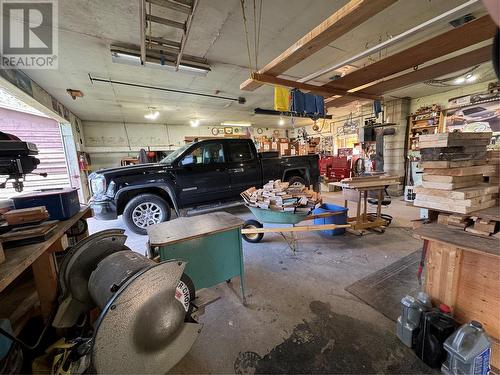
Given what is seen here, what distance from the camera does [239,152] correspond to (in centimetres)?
495

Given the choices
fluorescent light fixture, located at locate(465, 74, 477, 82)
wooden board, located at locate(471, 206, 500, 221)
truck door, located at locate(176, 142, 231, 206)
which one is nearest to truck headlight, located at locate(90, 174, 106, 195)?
truck door, located at locate(176, 142, 231, 206)

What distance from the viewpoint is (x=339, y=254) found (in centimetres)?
308

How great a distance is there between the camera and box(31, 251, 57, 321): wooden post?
52.6 inches

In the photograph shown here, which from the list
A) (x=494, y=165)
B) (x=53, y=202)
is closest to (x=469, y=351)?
(x=494, y=165)

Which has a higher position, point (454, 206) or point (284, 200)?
point (454, 206)

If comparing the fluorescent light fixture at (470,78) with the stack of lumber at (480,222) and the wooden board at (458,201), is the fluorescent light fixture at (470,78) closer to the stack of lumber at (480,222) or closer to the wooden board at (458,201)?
the wooden board at (458,201)

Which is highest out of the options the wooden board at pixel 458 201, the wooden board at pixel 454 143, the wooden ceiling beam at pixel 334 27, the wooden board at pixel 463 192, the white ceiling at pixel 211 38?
the white ceiling at pixel 211 38

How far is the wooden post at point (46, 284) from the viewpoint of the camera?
1.34 metres

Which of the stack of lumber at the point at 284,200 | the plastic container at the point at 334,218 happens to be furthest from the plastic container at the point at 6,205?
the plastic container at the point at 334,218

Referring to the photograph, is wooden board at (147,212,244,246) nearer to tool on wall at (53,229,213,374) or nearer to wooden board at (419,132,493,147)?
tool on wall at (53,229,213,374)

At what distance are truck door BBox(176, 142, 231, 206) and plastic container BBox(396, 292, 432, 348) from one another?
378cm

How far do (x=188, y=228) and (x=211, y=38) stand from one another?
9.57 ft

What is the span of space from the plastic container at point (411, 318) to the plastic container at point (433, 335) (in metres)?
0.05

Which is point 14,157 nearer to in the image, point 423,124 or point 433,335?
point 433,335
